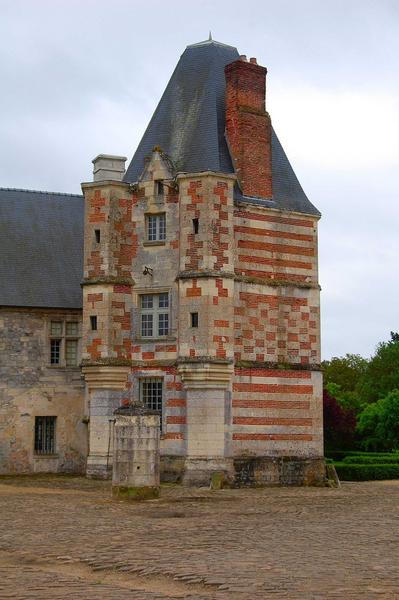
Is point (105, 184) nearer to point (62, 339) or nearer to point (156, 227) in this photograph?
point (156, 227)

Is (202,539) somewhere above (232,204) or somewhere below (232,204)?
below

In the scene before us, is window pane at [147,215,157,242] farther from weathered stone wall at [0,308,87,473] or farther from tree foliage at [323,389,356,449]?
tree foliage at [323,389,356,449]

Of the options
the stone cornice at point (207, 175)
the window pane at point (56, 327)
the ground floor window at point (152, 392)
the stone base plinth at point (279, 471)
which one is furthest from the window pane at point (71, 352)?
the stone base plinth at point (279, 471)

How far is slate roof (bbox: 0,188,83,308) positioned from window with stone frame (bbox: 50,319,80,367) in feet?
2.46

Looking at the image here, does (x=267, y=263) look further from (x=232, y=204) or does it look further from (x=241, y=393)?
(x=241, y=393)

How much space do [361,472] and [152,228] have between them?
1194 centimetres

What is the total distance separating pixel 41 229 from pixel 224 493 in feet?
47.5

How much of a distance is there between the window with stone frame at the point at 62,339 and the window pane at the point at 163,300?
218 inches

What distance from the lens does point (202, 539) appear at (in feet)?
46.8

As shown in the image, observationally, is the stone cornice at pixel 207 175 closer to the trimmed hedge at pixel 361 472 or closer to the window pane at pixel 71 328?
the window pane at pixel 71 328

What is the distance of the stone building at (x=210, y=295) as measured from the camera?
26.3m

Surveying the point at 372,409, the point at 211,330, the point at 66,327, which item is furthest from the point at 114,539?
the point at 372,409

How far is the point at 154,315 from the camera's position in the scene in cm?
2770

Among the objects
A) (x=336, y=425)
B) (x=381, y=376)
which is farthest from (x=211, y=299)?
(x=381, y=376)
